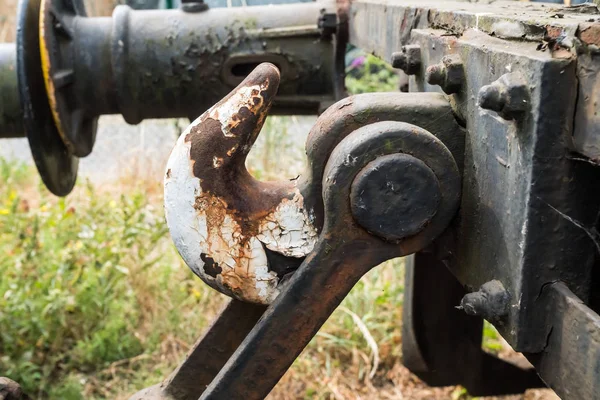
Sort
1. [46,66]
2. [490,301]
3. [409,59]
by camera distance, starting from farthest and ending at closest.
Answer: [46,66], [409,59], [490,301]

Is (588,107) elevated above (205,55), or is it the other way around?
(588,107)

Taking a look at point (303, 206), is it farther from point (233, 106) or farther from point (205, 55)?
point (205, 55)

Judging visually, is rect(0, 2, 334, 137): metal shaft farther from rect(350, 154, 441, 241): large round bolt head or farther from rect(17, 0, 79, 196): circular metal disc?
rect(350, 154, 441, 241): large round bolt head

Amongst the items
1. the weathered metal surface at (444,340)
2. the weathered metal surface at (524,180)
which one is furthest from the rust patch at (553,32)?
the weathered metal surface at (444,340)

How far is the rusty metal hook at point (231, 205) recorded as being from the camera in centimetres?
105

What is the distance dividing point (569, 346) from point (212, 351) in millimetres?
712

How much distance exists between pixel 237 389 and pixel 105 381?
2.26 metres

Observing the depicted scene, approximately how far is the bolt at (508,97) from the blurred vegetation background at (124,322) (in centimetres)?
218

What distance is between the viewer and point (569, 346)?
2.75 feet

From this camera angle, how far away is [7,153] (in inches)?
268

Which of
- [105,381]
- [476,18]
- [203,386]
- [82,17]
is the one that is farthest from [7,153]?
[476,18]

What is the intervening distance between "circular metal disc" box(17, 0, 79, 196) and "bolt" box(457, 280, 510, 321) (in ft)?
5.52

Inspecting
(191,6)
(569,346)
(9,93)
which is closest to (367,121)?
(569,346)

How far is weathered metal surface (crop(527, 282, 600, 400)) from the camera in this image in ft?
2.61
